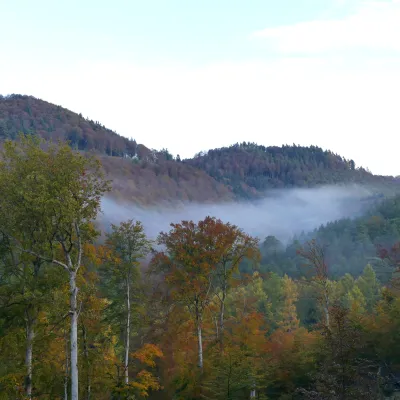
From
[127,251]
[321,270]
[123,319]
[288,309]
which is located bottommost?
[288,309]

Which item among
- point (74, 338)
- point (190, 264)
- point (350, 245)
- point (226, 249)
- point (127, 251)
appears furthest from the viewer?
point (350, 245)

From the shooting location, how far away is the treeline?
1596cm

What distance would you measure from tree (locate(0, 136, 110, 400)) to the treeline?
41mm

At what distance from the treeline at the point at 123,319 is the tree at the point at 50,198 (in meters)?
0.04

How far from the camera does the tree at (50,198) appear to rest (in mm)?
15844

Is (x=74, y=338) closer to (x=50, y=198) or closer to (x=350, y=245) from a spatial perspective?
(x=50, y=198)

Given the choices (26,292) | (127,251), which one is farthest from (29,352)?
(127,251)

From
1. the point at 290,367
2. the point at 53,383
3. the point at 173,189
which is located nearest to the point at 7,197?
the point at 53,383

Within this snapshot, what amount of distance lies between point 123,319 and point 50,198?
11625 mm

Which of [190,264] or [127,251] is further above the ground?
[127,251]

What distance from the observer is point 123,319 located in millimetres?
25453

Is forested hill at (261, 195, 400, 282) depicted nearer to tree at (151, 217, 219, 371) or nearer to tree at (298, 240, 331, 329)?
tree at (298, 240, 331, 329)

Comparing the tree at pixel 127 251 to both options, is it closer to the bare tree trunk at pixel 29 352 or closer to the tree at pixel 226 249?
the tree at pixel 226 249

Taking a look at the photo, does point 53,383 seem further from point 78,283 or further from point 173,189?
point 173,189
